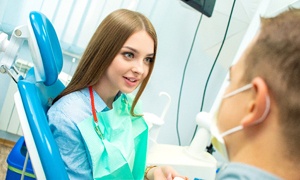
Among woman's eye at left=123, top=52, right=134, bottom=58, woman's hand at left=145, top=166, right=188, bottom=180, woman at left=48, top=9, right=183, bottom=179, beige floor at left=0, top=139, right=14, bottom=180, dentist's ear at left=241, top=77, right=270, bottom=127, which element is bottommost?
beige floor at left=0, top=139, right=14, bottom=180

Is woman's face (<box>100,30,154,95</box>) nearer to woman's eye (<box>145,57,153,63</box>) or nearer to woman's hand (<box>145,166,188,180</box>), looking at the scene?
woman's eye (<box>145,57,153,63</box>)

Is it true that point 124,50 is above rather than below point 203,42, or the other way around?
below

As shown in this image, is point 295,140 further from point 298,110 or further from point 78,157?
point 78,157

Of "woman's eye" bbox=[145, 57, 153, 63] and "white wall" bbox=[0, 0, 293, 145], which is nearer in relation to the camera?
"woman's eye" bbox=[145, 57, 153, 63]

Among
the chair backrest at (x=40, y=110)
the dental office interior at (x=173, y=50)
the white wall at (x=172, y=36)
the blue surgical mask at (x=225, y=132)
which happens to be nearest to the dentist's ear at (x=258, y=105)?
the blue surgical mask at (x=225, y=132)

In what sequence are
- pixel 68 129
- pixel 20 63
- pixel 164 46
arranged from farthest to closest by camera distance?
pixel 164 46 < pixel 20 63 < pixel 68 129

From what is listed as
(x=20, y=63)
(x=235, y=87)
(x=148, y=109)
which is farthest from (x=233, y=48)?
(x=235, y=87)

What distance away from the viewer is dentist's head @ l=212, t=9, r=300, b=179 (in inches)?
17.5

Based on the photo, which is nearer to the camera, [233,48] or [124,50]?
[124,50]

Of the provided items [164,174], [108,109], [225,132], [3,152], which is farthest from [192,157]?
[3,152]

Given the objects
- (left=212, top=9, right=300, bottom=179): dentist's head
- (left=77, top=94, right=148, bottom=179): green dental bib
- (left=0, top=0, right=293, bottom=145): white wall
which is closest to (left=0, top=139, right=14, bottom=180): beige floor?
(left=0, top=0, right=293, bottom=145): white wall

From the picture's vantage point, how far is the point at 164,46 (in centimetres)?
216

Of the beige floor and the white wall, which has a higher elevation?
the white wall

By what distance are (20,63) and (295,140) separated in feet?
6.09
